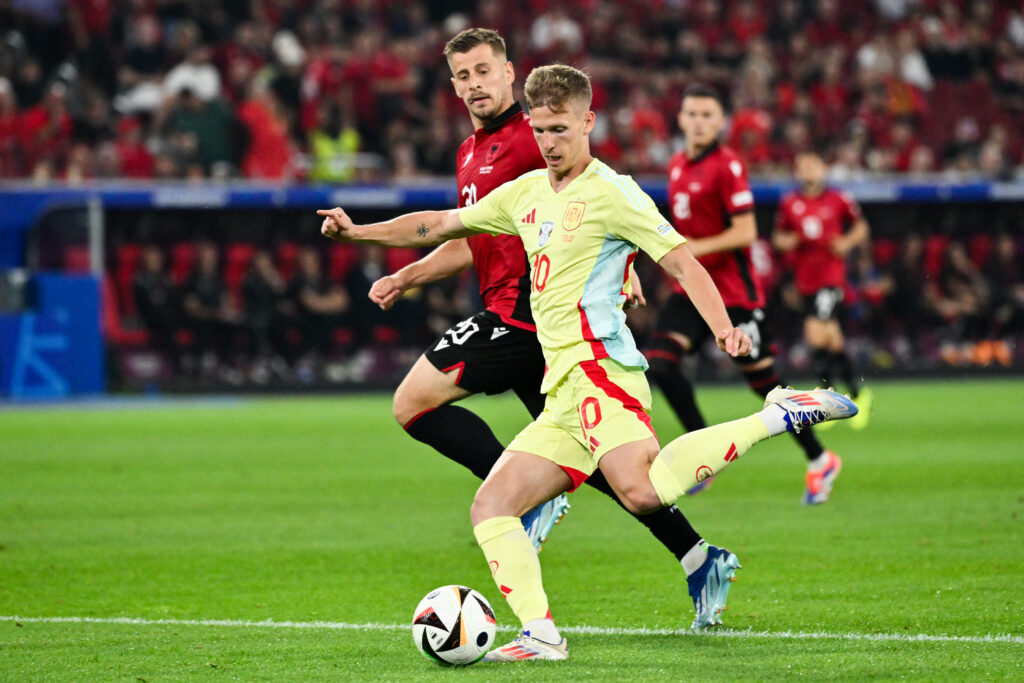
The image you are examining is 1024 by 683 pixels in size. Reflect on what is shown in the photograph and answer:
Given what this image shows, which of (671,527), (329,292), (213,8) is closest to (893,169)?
(329,292)

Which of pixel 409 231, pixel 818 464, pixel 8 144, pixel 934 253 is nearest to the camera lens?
pixel 409 231

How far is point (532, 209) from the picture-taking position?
17.7 ft

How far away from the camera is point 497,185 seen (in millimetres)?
6363

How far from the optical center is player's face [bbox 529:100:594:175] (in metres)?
5.15

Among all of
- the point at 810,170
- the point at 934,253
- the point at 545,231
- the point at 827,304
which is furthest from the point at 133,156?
the point at 545,231

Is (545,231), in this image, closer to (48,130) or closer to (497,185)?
(497,185)

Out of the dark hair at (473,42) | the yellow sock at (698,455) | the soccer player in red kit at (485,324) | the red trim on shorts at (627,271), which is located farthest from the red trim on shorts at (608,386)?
the dark hair at (473,42)

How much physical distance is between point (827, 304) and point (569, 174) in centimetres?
866

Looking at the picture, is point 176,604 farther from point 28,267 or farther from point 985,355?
point 985,355

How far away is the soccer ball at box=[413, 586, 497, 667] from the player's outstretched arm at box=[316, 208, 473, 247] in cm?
141

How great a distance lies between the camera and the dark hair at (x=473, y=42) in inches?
248

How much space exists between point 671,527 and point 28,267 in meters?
16.4

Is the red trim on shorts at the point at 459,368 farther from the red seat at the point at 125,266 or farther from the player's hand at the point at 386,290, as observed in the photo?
the red seat at the point at 125,266

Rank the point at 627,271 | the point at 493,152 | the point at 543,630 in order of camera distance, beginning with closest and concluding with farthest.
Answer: the point at 543,630
the point at 627,271
the point at 493,152
